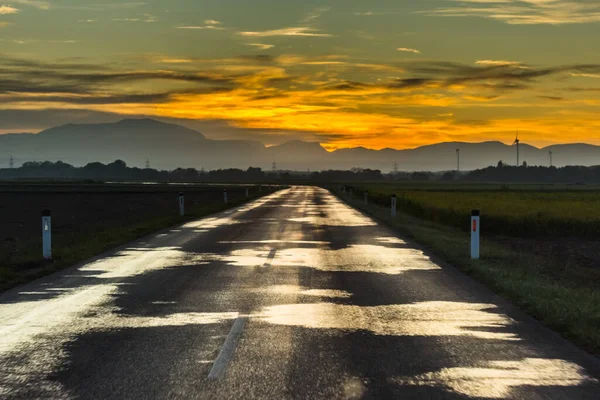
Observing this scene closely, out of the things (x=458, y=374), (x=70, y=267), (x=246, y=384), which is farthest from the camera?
(x=70, y=267)

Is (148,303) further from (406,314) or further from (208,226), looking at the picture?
(208,226)

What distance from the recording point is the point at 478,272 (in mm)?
12938

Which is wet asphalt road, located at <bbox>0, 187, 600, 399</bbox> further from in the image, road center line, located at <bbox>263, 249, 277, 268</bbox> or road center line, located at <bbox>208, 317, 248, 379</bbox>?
road center line, located at <bbox>263, 249, 277, 268</bbox>

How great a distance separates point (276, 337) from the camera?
7.50m

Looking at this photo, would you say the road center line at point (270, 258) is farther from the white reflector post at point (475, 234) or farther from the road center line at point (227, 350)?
the road center line at point (227, 350)

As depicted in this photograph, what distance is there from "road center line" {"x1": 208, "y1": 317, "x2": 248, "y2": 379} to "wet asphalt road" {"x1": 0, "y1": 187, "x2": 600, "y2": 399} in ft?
0.07

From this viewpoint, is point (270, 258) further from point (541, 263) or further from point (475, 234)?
point (541, 263)

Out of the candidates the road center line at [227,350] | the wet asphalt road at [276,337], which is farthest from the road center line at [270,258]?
the road center line at [227,350]

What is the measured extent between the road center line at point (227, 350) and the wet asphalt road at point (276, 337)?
0.02 m

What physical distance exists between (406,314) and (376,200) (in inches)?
1687

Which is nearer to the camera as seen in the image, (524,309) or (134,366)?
(134,366)

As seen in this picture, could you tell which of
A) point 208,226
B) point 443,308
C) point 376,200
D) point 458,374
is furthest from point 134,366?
point 376,200

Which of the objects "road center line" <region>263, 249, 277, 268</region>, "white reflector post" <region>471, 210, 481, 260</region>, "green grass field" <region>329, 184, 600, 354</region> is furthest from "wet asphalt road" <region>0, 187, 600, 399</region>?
"white reflector post" <region>471, 210, 481, 260</region>

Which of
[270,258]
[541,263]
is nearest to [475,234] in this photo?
[541,263]
